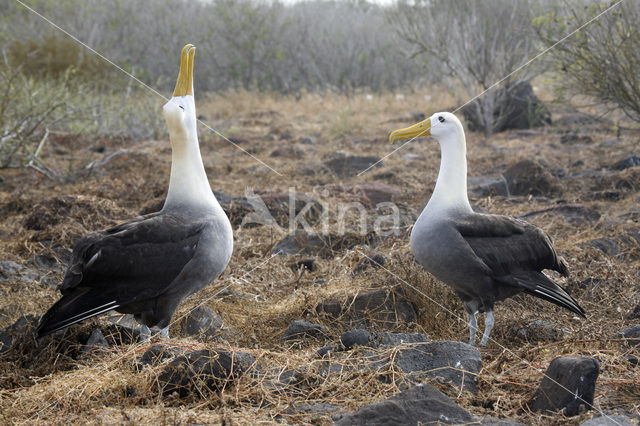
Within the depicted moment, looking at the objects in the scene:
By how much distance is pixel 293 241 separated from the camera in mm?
5941

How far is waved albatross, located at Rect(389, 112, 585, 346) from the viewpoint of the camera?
379cm

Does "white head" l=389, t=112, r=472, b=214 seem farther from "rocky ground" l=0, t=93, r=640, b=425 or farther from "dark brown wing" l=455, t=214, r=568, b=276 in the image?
"rocky ground" l=0, t=93, r=640, b=425

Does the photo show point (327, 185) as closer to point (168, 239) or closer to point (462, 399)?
point (168, 239)

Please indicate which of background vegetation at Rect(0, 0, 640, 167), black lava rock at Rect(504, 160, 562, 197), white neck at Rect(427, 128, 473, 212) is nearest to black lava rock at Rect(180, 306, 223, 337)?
white neck at Rect(427, 128, 473, 212)

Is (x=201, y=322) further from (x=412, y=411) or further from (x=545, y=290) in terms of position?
(x=545, y=290)

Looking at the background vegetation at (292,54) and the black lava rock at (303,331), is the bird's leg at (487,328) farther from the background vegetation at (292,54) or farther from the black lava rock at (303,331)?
the background vegetation at (292,54)

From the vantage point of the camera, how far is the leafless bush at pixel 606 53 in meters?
7.81

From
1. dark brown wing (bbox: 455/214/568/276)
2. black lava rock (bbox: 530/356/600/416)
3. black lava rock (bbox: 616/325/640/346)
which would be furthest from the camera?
dark brown wing (bbox: 455/214/568/276)

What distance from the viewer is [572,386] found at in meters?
2.61

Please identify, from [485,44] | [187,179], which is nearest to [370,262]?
[187,179]

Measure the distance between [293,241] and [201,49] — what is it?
667 inches

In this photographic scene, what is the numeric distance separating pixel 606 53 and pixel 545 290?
5.69 m

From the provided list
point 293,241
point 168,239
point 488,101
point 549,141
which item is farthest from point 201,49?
point 168,239

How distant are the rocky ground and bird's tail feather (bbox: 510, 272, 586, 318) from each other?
0.17 meters
